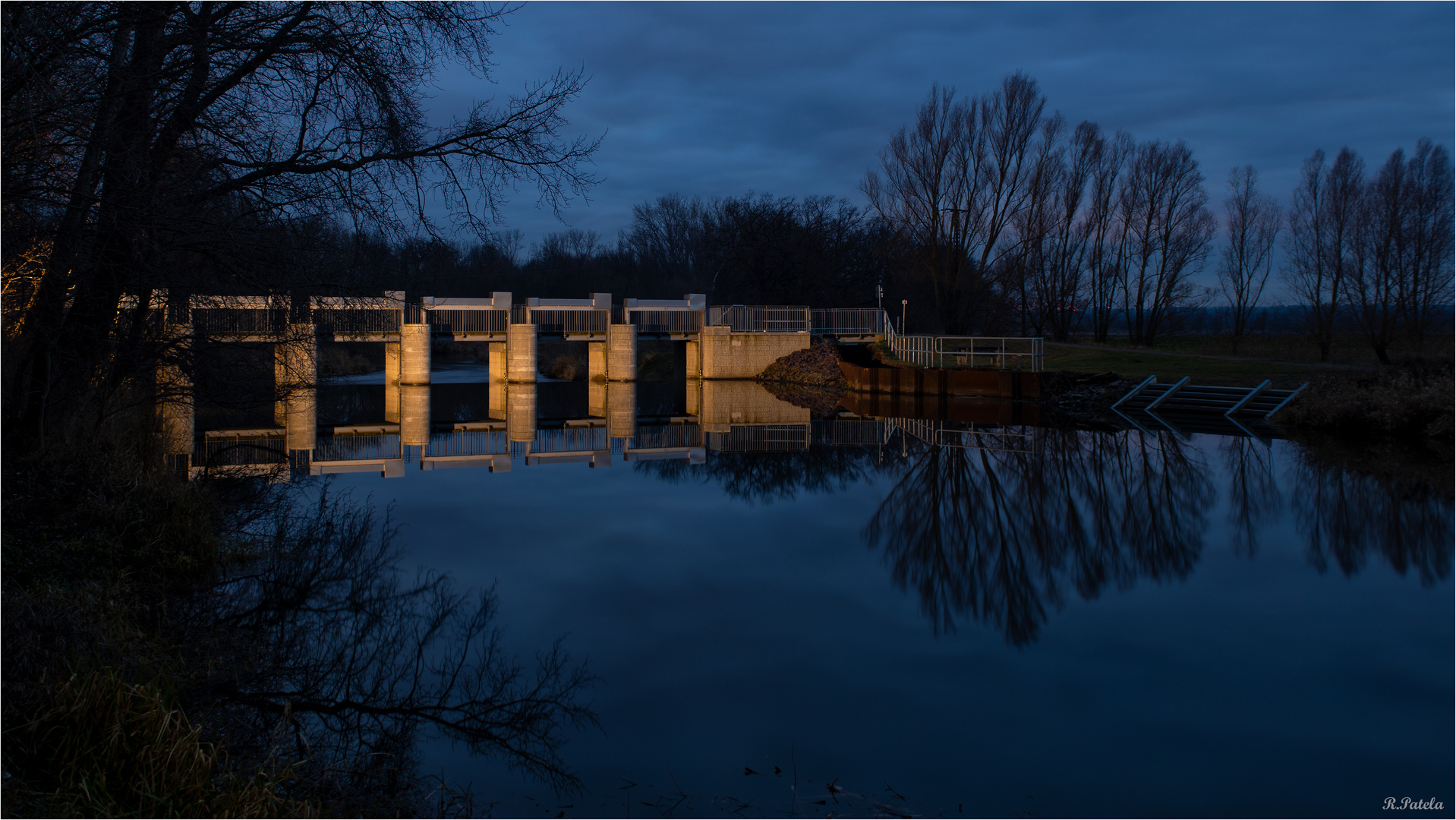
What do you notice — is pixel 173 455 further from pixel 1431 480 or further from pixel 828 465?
pixel 1431 480

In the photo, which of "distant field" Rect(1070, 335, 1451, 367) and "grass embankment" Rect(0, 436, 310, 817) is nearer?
"grass embankment" Rect(0, 436, 310, 817)

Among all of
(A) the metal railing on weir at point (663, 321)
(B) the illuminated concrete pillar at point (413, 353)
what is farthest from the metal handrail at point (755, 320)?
(B) the illuminated concrete pillar at point (413, 353)

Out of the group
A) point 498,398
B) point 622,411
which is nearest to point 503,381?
point 498,398

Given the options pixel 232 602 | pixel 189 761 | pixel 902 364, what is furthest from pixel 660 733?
pixel 902 364

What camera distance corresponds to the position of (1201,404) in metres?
23.9

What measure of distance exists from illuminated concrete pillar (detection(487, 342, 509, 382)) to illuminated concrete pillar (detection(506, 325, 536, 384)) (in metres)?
1.92

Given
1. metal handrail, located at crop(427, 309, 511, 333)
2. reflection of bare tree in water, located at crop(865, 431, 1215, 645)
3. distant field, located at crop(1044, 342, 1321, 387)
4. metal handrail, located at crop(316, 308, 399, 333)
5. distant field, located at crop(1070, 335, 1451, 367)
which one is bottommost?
reflection of bare tree in water, located at crop(865, 431, 1215, 645)

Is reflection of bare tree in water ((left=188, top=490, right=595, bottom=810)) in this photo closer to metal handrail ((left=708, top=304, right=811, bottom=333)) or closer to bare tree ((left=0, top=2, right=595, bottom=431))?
bare tree ((left=0, top=2, right=595, bottom=431))

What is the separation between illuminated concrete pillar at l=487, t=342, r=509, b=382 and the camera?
3888 centimetres

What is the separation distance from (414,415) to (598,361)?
13829 mm

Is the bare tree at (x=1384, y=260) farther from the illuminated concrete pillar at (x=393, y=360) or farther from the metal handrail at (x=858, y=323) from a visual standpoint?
the illuminated concrete pillar at (x=393, y=360)

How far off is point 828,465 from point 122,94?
40.5ft

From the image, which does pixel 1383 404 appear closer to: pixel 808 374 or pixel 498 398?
pixel 808 374

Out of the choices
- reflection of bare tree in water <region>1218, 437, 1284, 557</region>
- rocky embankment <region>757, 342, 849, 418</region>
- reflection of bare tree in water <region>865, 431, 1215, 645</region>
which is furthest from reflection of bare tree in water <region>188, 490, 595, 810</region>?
rocky embankment <region>757, 342, 849, 418</region>
